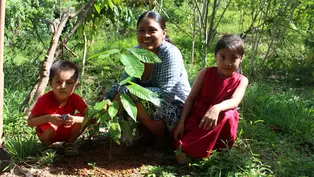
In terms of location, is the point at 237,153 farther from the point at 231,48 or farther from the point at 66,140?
the point at 66,140

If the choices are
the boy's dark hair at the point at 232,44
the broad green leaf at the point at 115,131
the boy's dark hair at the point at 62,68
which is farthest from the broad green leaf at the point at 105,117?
the boy's dark hair at the point at 232,44

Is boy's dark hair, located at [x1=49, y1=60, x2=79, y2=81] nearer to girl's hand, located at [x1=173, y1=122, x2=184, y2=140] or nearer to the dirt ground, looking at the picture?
the dirt ground

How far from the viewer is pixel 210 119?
8.65 feet

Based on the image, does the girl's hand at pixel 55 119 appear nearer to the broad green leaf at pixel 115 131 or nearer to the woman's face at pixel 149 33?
the broad green leaf at pixel 115 131

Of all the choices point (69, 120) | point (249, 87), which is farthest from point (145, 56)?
point (249, 87)

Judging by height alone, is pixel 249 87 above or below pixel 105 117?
below

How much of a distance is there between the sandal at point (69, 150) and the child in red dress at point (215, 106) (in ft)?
2.31

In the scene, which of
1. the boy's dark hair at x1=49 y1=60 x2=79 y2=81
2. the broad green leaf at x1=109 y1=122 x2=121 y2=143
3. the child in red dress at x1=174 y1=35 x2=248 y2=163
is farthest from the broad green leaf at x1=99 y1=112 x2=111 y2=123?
the child in red dress at x1=174 y1=35 x2=248 y2=163

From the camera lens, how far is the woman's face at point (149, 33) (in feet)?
9.63

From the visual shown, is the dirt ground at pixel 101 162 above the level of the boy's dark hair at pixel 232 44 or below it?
below

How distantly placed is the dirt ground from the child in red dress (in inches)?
8.9

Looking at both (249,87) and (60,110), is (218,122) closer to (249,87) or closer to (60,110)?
(60,110)

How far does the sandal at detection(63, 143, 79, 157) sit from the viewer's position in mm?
2854

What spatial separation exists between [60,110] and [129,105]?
607 mm
